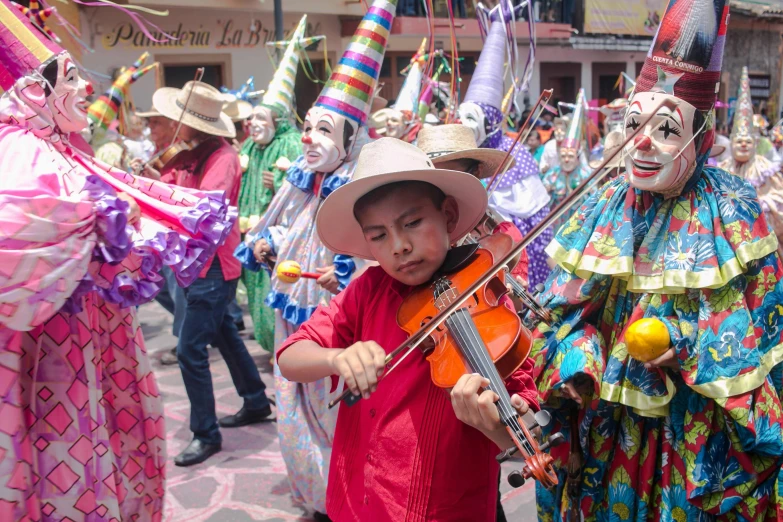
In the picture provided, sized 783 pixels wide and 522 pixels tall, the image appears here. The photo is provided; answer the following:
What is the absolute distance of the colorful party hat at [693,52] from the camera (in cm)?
252

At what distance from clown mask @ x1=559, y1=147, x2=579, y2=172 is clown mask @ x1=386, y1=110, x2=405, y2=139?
7.77ft

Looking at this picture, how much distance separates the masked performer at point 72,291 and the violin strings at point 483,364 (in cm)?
135

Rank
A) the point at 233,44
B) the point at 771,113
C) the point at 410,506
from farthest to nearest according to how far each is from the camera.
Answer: the point at 771,113, the point at 233,44, the point at 410,506

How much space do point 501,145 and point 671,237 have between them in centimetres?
308

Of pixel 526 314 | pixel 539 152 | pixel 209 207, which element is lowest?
pixel 539 152

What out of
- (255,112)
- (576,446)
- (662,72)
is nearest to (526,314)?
(576,446)

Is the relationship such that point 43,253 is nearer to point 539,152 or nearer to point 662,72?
point 662,72

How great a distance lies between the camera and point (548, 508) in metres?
2.92

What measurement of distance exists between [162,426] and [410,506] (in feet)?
5.14

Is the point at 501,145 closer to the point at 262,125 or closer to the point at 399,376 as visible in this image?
the point at 262,125

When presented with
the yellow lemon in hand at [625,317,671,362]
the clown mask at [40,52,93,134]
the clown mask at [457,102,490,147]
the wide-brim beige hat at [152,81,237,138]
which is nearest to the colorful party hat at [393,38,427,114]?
the clown mask at [457,102,490,147]

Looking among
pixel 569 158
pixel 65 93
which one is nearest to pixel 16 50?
pixel 65 93

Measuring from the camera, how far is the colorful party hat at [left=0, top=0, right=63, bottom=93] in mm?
2805

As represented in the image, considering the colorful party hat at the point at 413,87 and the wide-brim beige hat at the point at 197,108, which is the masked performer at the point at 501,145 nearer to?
the wide-brim beige hat at the point at 197,108
